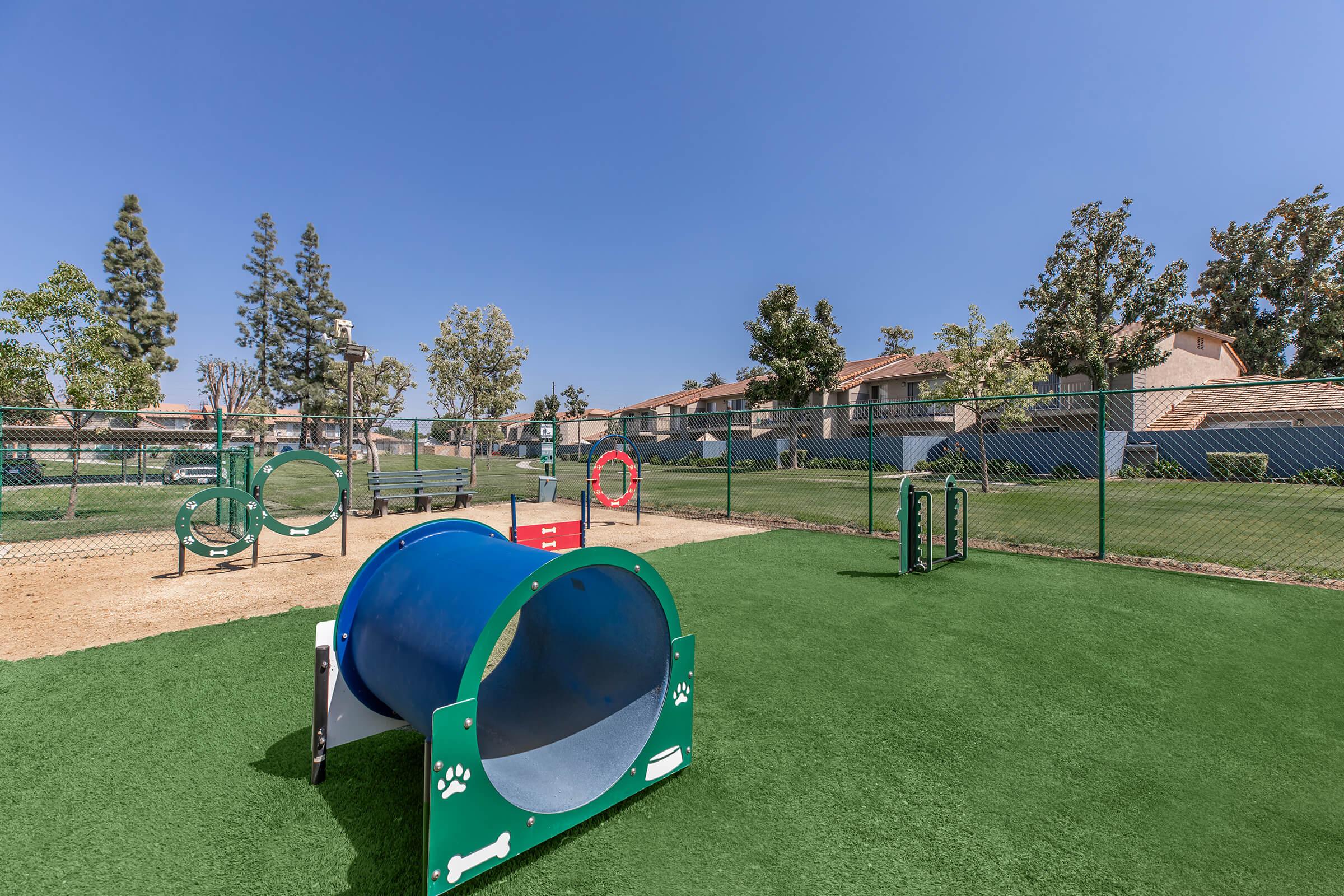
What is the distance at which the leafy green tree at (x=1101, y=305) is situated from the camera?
28250 mm

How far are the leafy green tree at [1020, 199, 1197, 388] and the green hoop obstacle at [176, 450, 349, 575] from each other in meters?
32.6

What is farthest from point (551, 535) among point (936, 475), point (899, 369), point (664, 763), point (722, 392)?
point (722, 392)

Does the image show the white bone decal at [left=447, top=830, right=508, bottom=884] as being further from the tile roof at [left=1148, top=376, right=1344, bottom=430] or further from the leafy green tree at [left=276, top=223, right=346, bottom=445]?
the leafy green tree at [left=276, top=223, right=346, bottom=445]

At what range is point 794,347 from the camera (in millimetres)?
32531

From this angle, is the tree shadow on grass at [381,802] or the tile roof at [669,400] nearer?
the tree shadow on grass at [381,802]

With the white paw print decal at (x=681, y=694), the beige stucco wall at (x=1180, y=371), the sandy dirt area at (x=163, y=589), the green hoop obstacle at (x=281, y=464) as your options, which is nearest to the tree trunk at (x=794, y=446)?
the sandy dirt area at (x=163, y=589)

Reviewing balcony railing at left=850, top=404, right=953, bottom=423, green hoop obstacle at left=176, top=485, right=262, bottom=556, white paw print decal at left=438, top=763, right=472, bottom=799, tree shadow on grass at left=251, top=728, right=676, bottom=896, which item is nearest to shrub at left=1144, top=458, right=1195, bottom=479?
balcony railing at left=850, top=404, right=953, bottom=423

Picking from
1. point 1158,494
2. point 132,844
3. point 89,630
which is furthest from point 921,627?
point 1158,494

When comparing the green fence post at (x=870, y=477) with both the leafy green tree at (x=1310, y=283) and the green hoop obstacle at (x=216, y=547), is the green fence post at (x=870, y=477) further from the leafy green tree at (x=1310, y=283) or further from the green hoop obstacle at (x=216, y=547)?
the leafy green tree at (x=1310, y=283)

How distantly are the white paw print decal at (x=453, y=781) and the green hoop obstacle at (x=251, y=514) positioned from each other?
19.5 ft

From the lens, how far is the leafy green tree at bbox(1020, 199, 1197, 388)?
1112 inches

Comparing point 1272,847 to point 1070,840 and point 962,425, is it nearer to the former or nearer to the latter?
point 1070,840

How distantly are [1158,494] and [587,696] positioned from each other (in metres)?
20.2

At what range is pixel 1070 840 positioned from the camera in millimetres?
2285
